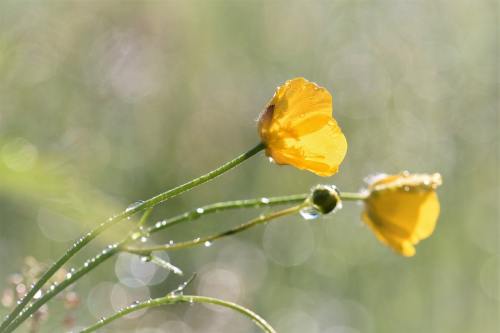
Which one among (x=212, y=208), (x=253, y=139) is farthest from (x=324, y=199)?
(x=253, y=139)

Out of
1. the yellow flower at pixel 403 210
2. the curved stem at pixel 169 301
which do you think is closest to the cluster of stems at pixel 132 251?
the curved stem at pixel 169 301

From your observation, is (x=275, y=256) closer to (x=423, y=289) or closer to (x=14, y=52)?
(x=423, y=289)

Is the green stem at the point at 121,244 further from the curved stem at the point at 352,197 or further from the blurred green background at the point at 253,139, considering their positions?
the blurred green background at the point at 253,139

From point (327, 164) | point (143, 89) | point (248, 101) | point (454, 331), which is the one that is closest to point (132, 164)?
point (143, 89)

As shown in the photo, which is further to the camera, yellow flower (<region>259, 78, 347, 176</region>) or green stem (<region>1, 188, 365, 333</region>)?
yellow flower (<region>259, 78, 347, 176</region>)

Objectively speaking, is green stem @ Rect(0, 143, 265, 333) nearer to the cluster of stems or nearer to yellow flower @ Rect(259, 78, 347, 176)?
the cluster of stems

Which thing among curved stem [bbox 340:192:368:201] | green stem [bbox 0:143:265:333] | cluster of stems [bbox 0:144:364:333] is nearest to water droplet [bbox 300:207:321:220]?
cluster of stems [bbox 0:144:364:333]

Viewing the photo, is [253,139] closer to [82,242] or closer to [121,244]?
[121,244]
